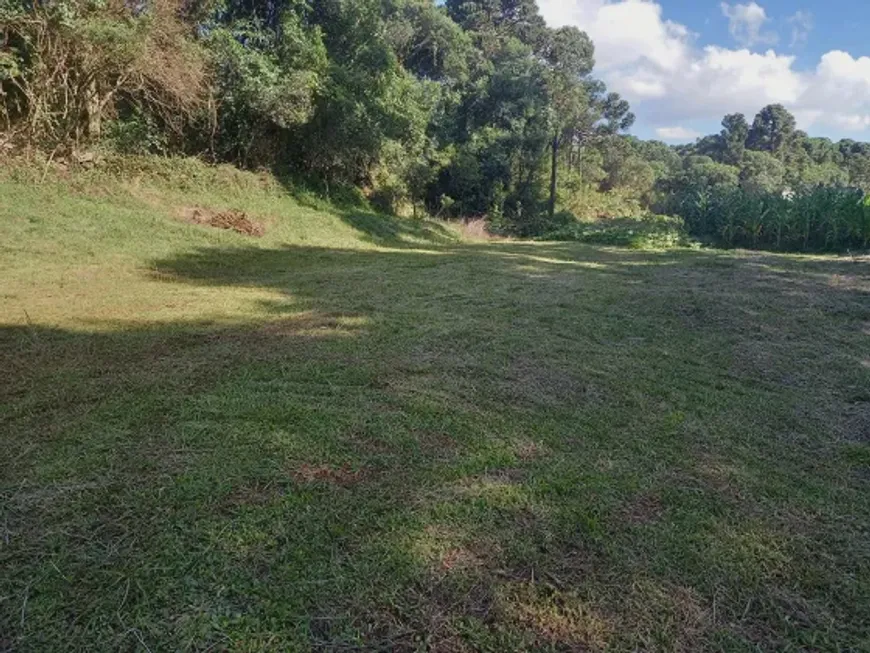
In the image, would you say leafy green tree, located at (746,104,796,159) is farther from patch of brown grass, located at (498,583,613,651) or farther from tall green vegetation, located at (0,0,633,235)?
patch of brown grass, located at (498,583,613,651)

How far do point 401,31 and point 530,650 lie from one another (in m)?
19.9

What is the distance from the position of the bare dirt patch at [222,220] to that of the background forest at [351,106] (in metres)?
1.86

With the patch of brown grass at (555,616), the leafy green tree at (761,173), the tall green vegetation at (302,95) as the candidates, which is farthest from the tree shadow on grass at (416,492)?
the leafy green tree at (761,173)

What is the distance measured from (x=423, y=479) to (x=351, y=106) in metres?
11.7

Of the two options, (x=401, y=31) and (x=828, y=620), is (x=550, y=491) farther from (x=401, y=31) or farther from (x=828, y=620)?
(x=401, y=31)

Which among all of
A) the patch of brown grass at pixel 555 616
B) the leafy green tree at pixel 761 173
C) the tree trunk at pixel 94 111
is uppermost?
the leafy green tree at pixel 761 173

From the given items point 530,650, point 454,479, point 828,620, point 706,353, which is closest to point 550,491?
point 454,479

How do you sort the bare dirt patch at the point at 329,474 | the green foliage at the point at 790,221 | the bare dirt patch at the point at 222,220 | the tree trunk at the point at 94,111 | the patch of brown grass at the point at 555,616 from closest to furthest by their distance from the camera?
the patch of brown grass at the point at 555,616
the bare dirt patch at the point at 329,474
the bare dirt patch at the point at 222,220
the tree trunk at the point at 94,111
the green foliage at the point at 790,221

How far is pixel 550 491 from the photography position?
192 cm

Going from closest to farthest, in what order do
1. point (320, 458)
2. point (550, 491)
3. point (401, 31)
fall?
1. point (550, 491)
2. point (320, 458)
3. point (401, 31)

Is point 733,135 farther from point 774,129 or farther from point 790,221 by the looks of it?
point 790,221

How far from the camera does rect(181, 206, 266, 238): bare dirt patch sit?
356 inches

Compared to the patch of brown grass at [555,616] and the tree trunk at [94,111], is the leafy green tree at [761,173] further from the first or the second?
the patch of brown grass at [555,616]

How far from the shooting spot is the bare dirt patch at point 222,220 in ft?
29.7
